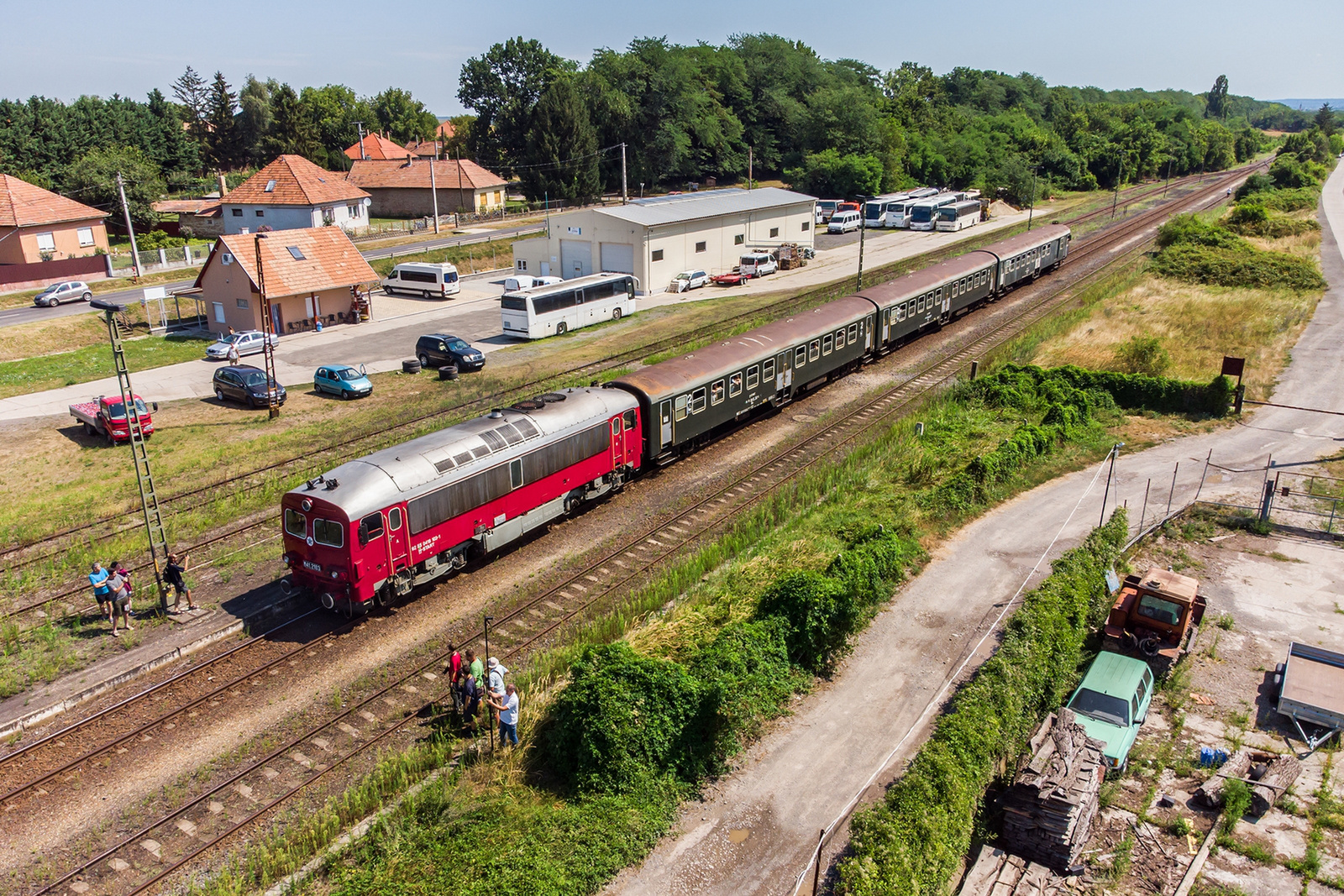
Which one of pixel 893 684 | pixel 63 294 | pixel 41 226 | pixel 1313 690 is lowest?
pixel 893 684

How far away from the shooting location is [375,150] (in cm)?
11438

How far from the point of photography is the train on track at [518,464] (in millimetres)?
19781

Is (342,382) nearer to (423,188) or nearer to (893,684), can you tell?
(893,684)

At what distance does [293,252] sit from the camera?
49688 millimetres

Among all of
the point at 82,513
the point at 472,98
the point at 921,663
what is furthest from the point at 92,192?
the point at 921,663

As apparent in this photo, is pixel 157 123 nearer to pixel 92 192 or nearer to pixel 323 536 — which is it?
pixel 92 192

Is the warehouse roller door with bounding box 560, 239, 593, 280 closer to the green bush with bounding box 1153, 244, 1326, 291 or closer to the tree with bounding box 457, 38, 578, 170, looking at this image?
the green bush with bounding box 1153, 244, 1326, 291

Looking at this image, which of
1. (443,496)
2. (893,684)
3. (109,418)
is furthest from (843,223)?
(893,684)

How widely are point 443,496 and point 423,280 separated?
41846 millimetres

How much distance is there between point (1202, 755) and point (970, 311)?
39.2 meters

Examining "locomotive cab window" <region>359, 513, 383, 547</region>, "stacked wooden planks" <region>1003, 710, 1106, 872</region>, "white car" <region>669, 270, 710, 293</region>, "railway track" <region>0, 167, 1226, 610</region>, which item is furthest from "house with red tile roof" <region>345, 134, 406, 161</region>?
"stacked wooden planks" <region>1003, 710, 1106, 872</region>

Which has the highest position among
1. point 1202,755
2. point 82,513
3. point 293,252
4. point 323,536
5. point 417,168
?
point 417,168

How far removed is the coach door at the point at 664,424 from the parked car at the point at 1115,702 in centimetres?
1439

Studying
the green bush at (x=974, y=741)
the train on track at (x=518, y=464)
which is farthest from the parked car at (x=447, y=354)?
the green bush at (x=974, y=741)
